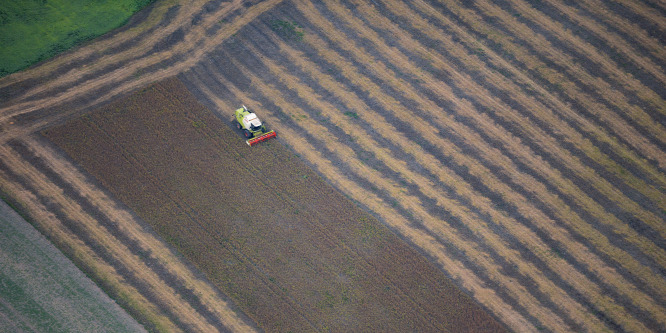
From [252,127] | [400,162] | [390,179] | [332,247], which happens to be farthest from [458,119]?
[252,127]

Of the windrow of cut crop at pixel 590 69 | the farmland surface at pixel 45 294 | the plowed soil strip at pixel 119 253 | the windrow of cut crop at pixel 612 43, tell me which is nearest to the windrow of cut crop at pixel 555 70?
the windrow of cut crop at pixel 590 69

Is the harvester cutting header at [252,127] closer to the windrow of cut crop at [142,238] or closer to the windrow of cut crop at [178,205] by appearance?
the windrow of cut crop at [178,205]

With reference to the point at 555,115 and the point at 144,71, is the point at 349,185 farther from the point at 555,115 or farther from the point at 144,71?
the point at 144,71

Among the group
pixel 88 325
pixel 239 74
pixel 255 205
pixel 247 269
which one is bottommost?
pixel 88 325

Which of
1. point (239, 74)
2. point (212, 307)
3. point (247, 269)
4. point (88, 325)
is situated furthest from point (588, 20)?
point (88, 325)

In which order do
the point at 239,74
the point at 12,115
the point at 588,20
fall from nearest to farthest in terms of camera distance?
the point at 12,115
the point at 239,74
the point at 588,20

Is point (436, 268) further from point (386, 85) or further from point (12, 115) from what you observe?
point (12, 115)
